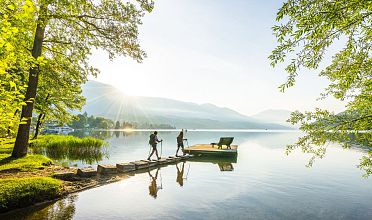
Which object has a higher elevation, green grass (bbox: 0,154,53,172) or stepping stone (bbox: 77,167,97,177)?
green grass (bbox: 0,154,53,172)

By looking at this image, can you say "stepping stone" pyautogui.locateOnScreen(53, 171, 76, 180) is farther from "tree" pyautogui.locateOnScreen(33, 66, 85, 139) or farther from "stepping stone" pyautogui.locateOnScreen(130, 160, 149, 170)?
"tree" pyautogui.locateOnScreen(33, 66, 85, 139)

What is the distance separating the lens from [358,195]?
16844 mm

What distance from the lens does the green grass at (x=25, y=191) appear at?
34.0 feet

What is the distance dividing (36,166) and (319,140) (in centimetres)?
1684

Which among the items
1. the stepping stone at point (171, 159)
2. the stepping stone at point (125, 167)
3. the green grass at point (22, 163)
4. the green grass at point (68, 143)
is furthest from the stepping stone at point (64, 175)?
the green grass at point (68, 143)

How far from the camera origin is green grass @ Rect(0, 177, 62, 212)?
1035 centimetres

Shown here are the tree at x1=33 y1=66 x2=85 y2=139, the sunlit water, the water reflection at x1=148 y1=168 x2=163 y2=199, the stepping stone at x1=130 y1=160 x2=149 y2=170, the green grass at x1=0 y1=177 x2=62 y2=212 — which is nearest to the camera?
the green grass at x1=0 y1=177 x2=62 y2=212

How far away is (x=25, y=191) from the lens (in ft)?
36.6

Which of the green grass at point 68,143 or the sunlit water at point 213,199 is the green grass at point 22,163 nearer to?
the sunlit water at point 213,199

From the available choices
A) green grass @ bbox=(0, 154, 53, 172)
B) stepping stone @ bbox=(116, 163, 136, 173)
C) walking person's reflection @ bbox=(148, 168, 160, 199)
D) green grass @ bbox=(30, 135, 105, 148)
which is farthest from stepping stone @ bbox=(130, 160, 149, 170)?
green grass @ bbox=(30, 135, 105, 148)

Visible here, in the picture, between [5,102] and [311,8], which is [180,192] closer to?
[5,102]

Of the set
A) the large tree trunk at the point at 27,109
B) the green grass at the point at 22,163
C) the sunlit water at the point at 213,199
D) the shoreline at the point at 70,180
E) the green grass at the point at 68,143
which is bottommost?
the sunlit water at the point at 213,199

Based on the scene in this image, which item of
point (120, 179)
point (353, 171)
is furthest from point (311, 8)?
point (353, 171)

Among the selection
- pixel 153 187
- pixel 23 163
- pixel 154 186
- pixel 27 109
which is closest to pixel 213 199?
pixel 153 187
